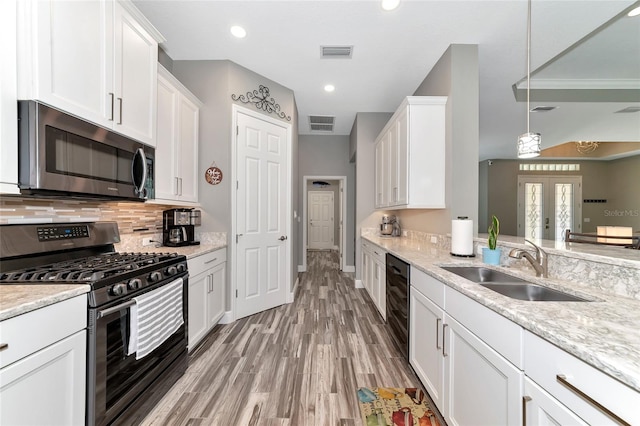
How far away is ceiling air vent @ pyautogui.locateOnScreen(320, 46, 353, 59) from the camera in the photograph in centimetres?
261

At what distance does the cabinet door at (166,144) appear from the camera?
2.15 meters

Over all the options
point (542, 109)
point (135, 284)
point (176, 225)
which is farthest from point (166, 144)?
point (542, 109)

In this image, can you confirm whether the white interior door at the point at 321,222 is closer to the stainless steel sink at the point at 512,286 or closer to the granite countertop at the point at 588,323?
the stainless steel sink at the point at 512,286

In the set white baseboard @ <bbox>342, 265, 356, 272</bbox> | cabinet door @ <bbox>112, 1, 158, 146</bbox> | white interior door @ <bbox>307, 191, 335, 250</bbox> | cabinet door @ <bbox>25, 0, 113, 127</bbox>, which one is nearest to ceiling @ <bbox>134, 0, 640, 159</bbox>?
cabinet door @ <bbox>112, 1, 158, 146</bbox>

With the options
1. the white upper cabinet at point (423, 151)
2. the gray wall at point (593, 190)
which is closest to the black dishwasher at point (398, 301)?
the white upper cabinet at point (423, 151)

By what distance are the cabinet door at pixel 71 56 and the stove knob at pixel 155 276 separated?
3.16 ft

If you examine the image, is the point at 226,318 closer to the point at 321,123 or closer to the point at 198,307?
the point at 198,307

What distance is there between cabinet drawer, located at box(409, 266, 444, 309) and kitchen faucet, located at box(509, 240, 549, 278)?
17.7 inches

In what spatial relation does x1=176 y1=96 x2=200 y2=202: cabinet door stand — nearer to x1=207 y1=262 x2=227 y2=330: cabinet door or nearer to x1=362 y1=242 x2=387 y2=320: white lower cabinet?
x1=207 y1=262 x2=227 y2=330: cabinet door

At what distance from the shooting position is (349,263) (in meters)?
5.48

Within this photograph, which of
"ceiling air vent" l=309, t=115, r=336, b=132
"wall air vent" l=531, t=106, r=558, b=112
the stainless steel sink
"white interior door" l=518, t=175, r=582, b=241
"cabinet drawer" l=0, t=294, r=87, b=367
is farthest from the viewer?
"white interior door" l=518, t=175, r=582, b=241

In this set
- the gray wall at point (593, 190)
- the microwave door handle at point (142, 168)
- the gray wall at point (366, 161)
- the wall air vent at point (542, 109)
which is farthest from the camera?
the gray wall at point (593, 190)

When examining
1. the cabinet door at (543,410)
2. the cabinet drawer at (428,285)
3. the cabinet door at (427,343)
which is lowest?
the cabinet door at (427,343)

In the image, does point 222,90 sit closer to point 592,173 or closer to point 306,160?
point 306,160
